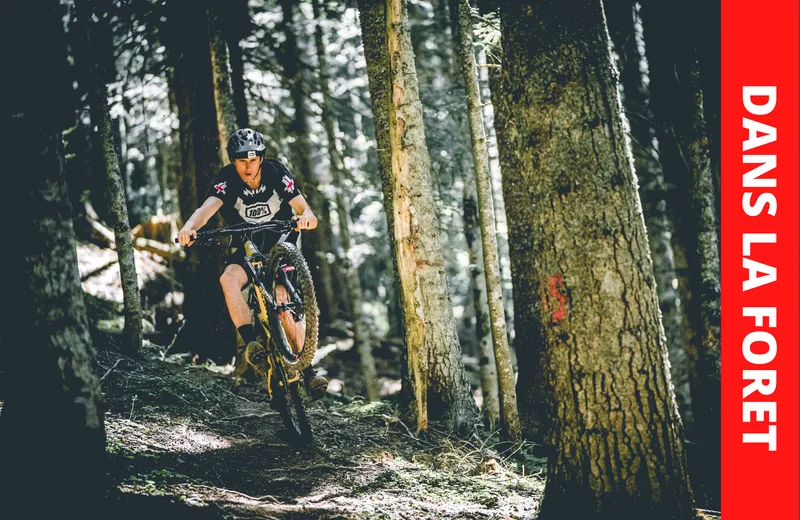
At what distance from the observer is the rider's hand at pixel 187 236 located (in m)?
5.55

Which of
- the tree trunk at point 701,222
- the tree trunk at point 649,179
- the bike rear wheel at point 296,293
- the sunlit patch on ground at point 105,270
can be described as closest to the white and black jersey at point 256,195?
the bike rear wheel at point 296,293

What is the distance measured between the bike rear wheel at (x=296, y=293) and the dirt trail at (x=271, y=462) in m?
1.03

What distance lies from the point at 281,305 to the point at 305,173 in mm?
11232

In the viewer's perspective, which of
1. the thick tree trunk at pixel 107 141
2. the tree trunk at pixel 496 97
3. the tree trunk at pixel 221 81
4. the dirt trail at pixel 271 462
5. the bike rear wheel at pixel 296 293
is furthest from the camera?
the tree trunk at pixel 221 81

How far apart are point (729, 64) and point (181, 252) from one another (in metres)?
10.9

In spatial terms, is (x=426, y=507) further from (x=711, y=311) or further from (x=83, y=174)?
(x=83, y=174)

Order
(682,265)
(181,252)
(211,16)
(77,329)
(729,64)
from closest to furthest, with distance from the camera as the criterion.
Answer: (77,329) < (729,64) < (211,16) < (682,265) < (181,252)

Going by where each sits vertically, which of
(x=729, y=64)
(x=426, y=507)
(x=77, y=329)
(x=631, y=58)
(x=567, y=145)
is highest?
(x=631, y=58)

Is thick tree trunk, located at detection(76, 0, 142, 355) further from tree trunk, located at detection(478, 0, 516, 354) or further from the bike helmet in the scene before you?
tree trunk, located at detection(478, 0, 516, 354)

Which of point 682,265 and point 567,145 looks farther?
point 682,265

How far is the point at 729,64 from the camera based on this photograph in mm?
7004

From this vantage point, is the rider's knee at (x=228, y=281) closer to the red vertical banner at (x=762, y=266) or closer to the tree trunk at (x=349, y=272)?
the red vertical banner at (x=762, y=266)

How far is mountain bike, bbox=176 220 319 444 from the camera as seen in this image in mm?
5375

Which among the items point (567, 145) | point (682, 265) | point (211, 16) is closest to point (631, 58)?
point (682, 265)
